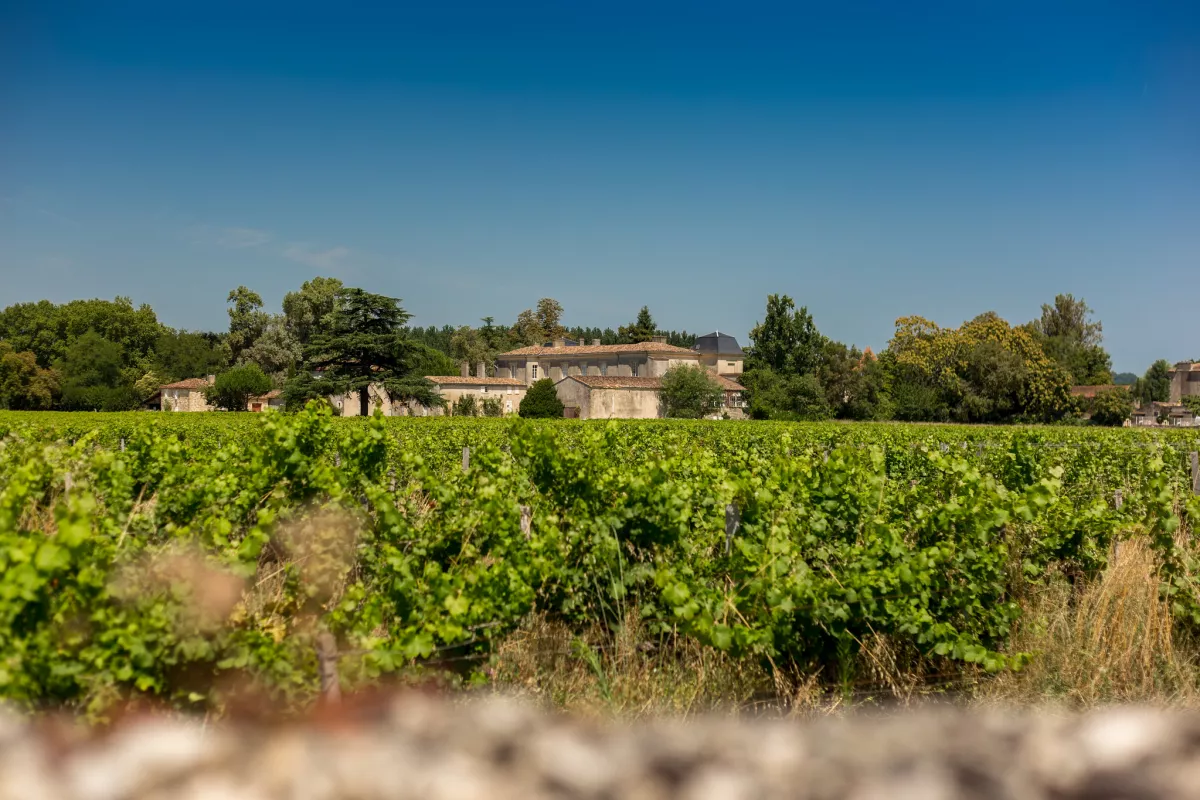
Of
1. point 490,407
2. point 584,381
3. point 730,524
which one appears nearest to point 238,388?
point 490,407

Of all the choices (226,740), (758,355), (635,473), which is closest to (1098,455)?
(635,473)

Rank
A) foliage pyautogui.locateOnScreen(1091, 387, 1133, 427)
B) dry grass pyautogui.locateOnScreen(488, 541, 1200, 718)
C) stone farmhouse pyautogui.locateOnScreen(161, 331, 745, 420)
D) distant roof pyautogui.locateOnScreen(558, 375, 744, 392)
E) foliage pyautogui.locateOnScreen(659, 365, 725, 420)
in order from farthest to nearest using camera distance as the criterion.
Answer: stone farmhouse pyautogui.locateOnScreen(161, 331, 745, 420) < distant roof pyautogui.locateOnScreen(558, 375, 744, 392) < foliage pyautogui.locateOnScreen(1091, 387, 1133, 427) < foliage pyautogui.locateOnScreen(659, 365, 725, 420) < dry grass pyautogui.locateOnScreen(488, 541, 1200, 718)

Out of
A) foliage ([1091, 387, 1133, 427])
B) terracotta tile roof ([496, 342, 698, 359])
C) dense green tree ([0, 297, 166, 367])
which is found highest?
dense green tree ([0, 297, 166, 367])

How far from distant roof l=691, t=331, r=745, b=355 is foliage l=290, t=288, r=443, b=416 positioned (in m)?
39.0

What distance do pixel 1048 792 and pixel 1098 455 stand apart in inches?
575

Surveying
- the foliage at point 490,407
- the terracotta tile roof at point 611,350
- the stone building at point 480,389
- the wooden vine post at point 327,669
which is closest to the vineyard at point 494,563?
the wooden vine post at point 327,669

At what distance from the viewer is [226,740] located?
2641 millimetres

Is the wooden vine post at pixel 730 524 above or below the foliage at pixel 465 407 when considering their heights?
below

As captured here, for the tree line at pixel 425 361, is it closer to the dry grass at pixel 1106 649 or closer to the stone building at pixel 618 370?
the stone building at pixel 618 370

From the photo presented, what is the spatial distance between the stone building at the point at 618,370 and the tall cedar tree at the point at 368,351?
13.8 m

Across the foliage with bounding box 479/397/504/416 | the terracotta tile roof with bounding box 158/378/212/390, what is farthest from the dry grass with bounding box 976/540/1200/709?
the terracotta tile roof with bounding box 158/378/212/390

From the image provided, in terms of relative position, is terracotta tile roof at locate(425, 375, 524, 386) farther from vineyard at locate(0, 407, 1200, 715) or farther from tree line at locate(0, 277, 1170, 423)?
vineyard at locate(0, 407, 1200, 715)

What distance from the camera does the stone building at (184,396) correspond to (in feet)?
241

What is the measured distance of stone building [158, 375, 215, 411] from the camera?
241ft
